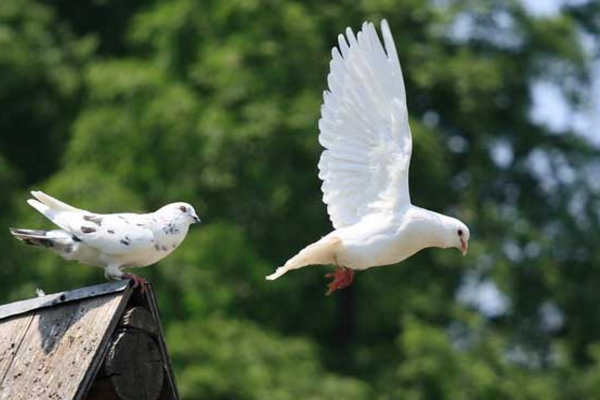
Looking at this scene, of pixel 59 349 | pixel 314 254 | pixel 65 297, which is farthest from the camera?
pixel 314 254

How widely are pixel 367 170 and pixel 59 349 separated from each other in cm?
361

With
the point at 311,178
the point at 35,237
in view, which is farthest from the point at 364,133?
the point at 311,178

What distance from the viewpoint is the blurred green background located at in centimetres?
2317

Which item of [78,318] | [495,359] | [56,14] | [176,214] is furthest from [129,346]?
[56,14]

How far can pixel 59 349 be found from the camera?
8.49 meters

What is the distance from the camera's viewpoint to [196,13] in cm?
2609

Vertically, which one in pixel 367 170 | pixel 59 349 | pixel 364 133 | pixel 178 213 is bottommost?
pixel 59 349

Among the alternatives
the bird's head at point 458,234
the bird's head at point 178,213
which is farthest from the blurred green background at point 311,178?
the bird's head at point 178,213

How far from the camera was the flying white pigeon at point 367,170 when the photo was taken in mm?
11273

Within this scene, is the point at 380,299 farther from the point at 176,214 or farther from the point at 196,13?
the point at 176,214

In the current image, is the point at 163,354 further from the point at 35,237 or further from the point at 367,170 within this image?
the point at 367,170

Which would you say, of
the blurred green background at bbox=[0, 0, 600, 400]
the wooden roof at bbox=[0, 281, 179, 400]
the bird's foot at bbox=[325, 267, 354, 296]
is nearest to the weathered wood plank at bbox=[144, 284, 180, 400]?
the wooden roof at bbox=[0, 281, 179, 400]

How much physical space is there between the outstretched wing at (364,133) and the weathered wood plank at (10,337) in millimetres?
3374

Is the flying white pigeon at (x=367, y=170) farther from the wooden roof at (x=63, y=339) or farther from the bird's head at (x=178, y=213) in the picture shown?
the wooden roof at (x=63, y=339)
